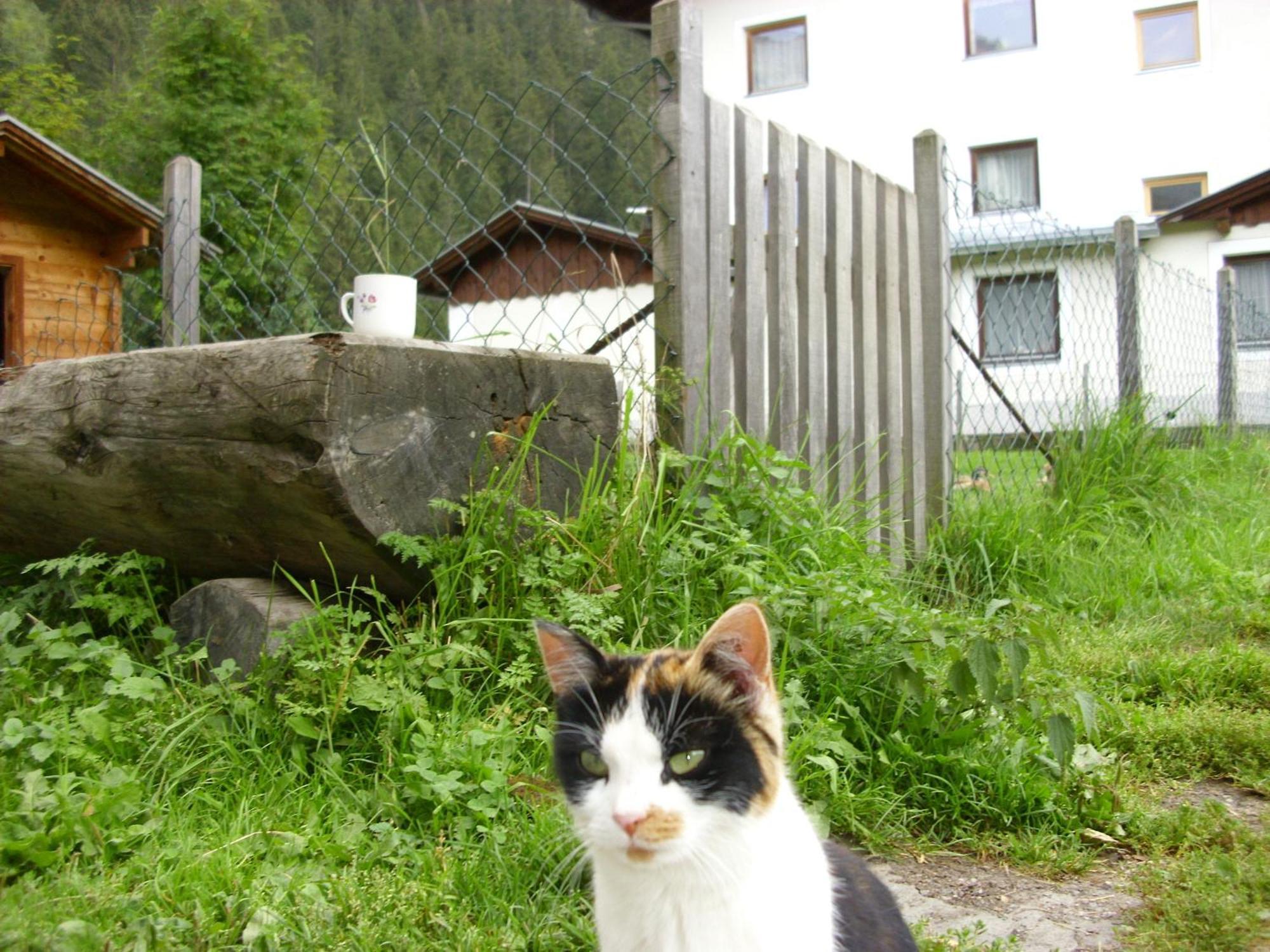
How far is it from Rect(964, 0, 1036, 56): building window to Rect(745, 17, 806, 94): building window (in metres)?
3.11

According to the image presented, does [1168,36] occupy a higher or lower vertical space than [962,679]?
higher

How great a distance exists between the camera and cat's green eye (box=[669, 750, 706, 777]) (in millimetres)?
1562

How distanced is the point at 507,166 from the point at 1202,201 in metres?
16.8

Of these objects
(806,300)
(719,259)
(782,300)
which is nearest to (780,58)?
(806,300)

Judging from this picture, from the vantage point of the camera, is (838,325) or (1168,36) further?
(1168,36)

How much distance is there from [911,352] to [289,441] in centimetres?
290

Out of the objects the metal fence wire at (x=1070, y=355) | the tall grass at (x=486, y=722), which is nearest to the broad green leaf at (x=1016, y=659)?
the tall grass at (x=486, y=722)

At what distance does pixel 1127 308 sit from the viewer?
6.63 m

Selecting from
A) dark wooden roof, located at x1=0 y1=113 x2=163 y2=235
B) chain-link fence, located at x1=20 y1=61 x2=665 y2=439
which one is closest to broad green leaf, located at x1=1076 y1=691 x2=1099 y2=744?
chain-link fence, located at x1=20 y1=61 x2=665 y2=439

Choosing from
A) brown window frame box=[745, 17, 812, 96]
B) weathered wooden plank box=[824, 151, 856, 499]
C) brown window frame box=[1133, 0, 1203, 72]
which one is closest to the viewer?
weathered wooden plank box=[824, 151, 856, 499]

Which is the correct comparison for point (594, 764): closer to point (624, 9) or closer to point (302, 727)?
point (302, 727)

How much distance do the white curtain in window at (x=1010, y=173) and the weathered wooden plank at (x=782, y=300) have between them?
54.3ft

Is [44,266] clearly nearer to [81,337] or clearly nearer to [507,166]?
[81,337]

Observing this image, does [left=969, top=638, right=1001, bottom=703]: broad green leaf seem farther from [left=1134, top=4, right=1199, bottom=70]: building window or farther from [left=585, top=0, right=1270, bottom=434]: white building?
[left=1134, top=4, right=1199, bottom=70]: building window
